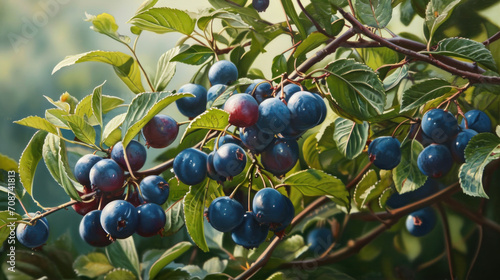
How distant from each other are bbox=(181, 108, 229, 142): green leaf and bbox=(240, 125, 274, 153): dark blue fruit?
2cm

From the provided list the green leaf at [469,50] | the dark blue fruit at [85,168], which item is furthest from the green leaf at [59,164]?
the green leaf at [469,50]

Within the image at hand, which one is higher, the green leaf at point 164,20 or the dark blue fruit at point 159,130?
the green leaf at point 164,20

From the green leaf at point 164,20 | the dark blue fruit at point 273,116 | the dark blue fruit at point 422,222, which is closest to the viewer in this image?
the dark blue fruit at point 273,116

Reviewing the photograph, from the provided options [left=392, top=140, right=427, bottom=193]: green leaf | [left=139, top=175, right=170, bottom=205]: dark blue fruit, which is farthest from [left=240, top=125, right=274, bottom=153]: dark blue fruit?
[left=392, top=140, right=427, bottom=193]: green leaf

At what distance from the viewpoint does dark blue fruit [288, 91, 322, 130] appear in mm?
509

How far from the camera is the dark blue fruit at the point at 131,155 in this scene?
22.5 inches

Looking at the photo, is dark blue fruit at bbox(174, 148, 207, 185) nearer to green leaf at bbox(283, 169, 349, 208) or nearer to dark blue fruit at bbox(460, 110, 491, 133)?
green leaf at bbox(283, 169, 349, 208)

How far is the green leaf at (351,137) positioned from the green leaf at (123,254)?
0.38 m

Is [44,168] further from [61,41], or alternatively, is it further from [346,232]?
[346,232]

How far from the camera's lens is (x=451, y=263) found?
705 millimetres

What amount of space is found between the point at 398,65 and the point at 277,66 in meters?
0.16

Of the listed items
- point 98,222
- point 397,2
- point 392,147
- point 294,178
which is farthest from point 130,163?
point 397,2

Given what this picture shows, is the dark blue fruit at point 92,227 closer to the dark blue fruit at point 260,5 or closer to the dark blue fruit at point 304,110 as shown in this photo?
the dark blue fruit at point 304,110

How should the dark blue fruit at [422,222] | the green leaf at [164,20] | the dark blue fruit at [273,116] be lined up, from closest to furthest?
the dark blue fruit at [273,116]
the green leaf at [164,20]
the dark blue fruit at [422,222]
